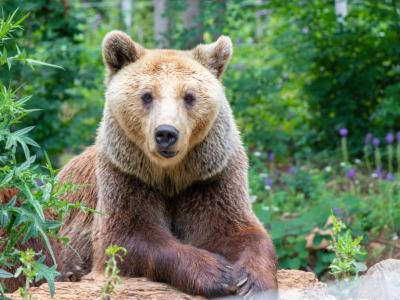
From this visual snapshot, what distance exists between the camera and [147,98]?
584cm

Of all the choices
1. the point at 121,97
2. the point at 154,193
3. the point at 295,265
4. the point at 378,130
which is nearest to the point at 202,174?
the point at 154,193

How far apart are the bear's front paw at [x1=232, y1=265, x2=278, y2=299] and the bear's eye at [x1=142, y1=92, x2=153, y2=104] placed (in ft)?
4.24

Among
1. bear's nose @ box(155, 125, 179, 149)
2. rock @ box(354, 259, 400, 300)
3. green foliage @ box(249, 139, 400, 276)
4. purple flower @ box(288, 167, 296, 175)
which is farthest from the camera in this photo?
purple flower @ box(288, 167, 296, 175)

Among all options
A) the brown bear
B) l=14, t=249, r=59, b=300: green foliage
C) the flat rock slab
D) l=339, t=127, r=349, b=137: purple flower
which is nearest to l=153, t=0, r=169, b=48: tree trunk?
l=339, t=127, r=349, b=137: purple flower

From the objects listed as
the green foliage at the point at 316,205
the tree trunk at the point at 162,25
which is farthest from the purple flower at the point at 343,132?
the tree trunk at the point at 162,25

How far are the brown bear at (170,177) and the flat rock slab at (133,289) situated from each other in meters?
0.11

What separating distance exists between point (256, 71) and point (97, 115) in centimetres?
230

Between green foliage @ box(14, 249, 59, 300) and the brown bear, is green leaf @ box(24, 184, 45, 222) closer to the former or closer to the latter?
green foliage @ box(14, 249, 59, 300)

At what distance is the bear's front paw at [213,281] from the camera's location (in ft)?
17.5

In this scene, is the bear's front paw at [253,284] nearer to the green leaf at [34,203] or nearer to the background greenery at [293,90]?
the green leaf at [34,203]

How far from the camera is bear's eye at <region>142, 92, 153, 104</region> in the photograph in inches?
229

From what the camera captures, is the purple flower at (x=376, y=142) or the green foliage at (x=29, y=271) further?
the purple flower at (x=376, y=142)

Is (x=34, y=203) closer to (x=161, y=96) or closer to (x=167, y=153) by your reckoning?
(x=167, y=153)

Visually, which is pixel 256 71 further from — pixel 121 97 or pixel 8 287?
pixel 8 287
